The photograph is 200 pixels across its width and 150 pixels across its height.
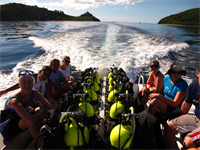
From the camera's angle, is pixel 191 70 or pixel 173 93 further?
pixel 191 70

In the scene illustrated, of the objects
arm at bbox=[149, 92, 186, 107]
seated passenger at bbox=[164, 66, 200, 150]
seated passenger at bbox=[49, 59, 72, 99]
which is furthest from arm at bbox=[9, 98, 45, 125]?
arm at bbox=[149, 92, 186, 107]

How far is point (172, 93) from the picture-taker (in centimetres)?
204

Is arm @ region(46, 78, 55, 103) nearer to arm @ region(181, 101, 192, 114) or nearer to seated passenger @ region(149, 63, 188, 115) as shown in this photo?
seated passenger @ region(149, 63, 188, 115)

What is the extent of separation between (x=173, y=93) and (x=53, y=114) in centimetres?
178

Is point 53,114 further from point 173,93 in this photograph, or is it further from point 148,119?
point 173,93

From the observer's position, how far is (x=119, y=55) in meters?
7.48

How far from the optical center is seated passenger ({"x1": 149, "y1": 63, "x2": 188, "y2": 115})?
6.22 ft

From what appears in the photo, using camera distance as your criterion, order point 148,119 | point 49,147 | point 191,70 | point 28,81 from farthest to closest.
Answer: point 191,70
point 28,81
point 148,119
point 49,147

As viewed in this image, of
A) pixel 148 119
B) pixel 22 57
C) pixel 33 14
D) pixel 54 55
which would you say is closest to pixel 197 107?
pixel 148 119

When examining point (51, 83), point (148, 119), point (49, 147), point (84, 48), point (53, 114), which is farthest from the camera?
point (84, 48)

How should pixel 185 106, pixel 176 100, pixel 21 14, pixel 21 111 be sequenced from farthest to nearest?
pixel 21 14 → pixel 176 100 → pixel 185 106 → pixel 21 111

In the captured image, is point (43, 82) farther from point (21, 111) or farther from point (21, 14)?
point (21, 14)

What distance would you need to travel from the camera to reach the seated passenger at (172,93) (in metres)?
1.90

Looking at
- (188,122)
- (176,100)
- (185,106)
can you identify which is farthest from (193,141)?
(176,100)
